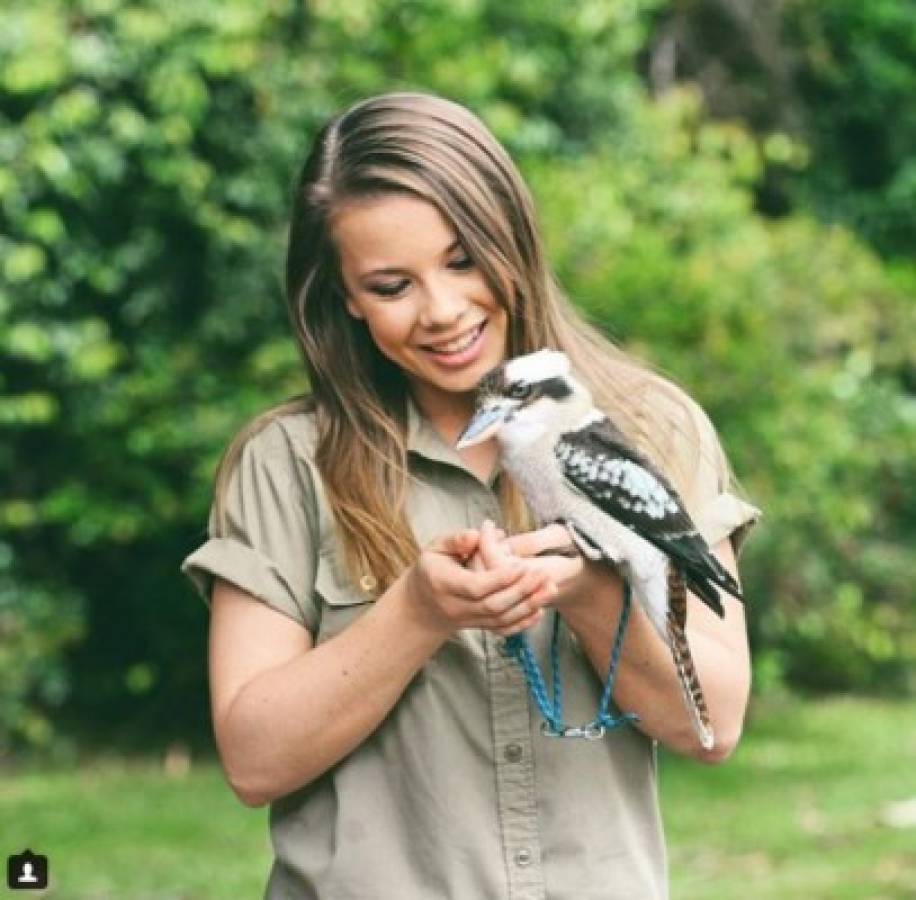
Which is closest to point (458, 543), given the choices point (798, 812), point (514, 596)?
point (514, 596)

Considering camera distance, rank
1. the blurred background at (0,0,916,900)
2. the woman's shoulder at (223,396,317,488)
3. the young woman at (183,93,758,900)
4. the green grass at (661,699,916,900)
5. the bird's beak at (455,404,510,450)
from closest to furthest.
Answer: the bird's beak at (455,404,510,450) < the young woman at (183,93,758,900) < the woman's shoulder at (223,396,317,488) < the green grass at (661,699,916,900) < the blurred background at (0,0,916,900)

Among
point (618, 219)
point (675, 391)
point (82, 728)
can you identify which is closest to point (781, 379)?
point (618, 219)

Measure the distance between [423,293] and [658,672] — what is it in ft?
1.91

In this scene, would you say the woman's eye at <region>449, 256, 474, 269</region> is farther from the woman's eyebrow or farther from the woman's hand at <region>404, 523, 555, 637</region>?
the woman's hand at <region>404, 523, 555, 637</region>

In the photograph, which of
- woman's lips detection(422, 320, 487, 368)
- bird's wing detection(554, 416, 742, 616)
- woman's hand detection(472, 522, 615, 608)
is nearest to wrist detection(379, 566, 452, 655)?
woman's hand detection(472, 522, 615, 608)

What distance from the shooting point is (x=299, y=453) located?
2.85 metres

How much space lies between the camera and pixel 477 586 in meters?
2.39

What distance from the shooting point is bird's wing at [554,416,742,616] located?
2518 millimetres

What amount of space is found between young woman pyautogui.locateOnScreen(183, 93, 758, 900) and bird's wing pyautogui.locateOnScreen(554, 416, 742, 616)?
75 mm

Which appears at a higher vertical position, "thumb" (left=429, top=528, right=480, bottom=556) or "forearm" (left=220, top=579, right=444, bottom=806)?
"thumb" (left=429, top=528, right=480, bottom=556)

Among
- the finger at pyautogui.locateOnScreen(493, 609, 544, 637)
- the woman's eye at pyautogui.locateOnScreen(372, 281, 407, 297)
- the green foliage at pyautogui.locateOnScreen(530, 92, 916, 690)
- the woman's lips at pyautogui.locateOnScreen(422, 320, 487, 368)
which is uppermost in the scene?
the green foliage at pyautogui.locateOnScreen(530, 92, 916, 690)

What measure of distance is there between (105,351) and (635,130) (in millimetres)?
4392

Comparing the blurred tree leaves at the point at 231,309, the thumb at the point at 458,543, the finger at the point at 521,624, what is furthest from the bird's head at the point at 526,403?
the blurred tree leaves at the point at 231,309

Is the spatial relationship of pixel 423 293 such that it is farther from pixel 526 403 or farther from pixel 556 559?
pixel 556 559
